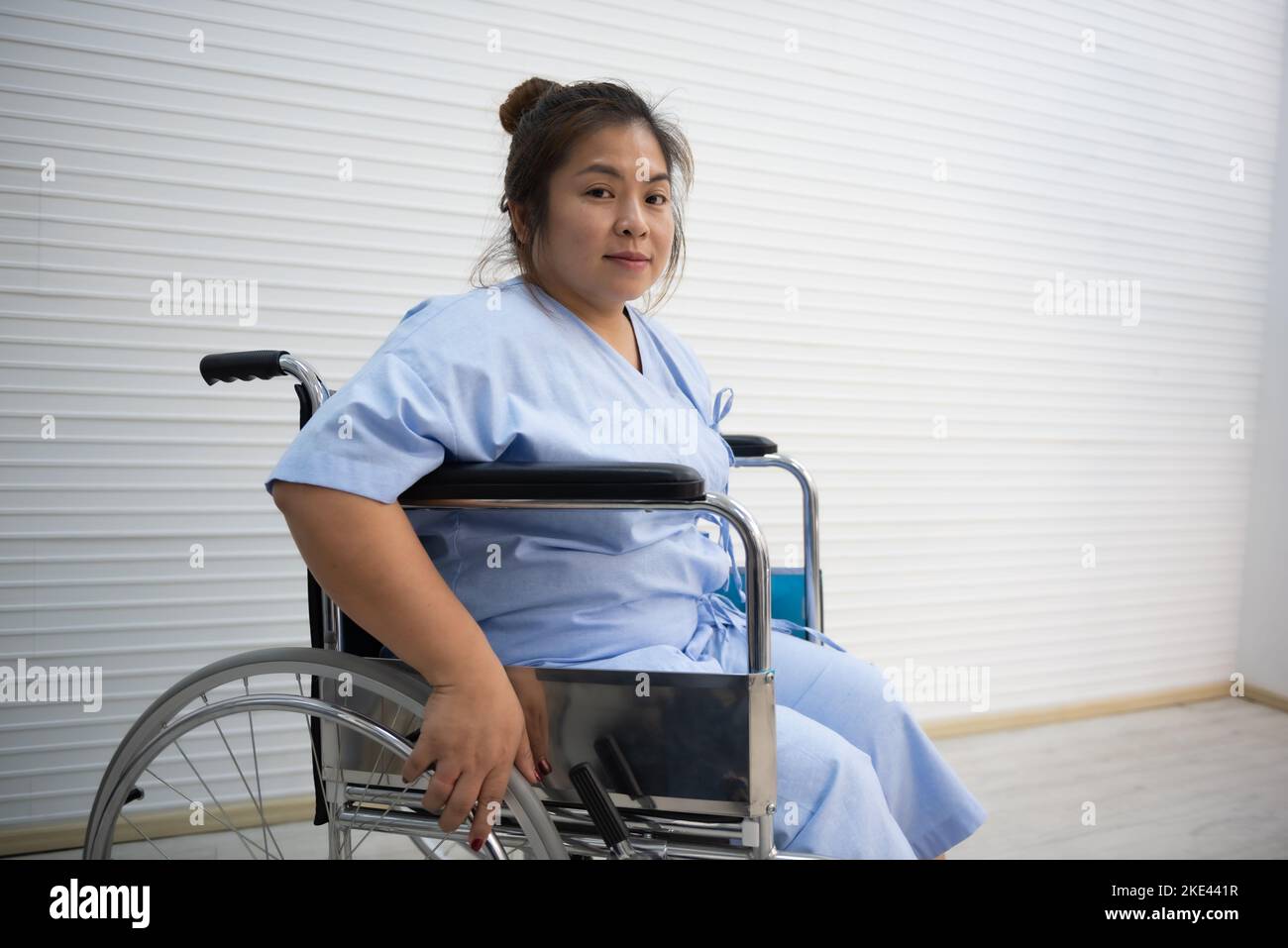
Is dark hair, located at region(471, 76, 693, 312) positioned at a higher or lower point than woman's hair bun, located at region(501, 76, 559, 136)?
lower

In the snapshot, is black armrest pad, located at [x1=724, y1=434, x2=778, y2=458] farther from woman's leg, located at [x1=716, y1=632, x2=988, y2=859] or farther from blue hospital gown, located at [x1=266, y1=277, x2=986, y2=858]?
woman's leg, located at [x1=716, y1=632, x2=988, y2=859]

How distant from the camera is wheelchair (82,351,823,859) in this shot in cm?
91

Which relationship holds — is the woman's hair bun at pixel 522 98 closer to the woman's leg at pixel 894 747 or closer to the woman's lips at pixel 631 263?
the woman's lips at pixel 631 263

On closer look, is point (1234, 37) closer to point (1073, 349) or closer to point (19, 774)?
point (1073, 349)

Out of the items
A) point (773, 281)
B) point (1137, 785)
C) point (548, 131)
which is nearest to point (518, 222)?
point (548, 131)

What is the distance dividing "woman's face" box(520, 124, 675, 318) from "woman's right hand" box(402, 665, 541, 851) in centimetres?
49

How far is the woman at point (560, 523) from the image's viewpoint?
924mm

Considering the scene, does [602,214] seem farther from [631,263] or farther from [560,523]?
[560,523]

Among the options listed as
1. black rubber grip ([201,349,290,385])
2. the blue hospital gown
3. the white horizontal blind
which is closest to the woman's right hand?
the blue hospital gown

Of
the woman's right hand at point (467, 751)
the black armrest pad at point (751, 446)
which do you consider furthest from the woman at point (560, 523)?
the black armrest pad at point (751, 446)

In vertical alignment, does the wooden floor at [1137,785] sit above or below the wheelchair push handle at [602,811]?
below

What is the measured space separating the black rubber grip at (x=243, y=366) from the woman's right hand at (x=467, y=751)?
44 cm

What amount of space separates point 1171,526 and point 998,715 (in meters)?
0.90
